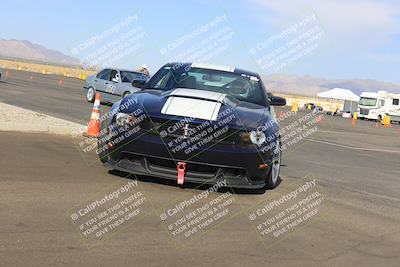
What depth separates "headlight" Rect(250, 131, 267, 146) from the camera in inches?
240

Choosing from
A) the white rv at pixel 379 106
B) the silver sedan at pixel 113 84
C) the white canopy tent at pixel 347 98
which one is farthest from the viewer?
the white canopy tent at pixel 347 98

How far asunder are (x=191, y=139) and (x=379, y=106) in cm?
4133

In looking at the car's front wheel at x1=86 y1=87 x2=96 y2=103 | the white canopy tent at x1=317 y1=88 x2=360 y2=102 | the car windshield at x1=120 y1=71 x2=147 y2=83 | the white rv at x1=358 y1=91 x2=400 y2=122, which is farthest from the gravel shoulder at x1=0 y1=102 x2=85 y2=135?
the white canopy tent at x1=317 y1=88 x2=360 y2=102

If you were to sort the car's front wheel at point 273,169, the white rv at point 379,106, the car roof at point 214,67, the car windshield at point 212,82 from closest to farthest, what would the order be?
the car's front wheel at point 273,169 < the car windshield at point 212,82 < the car roof at point 214,67 < the white rv at point 379,106

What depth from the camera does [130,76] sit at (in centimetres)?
2056

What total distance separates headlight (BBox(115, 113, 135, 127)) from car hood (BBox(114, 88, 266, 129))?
2.6 inches

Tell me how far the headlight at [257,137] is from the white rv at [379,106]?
125 feet

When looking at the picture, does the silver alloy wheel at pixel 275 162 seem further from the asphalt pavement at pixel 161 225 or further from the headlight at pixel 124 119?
the headlight at pixel 124 119

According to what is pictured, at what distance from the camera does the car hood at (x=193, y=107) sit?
20.0 feet

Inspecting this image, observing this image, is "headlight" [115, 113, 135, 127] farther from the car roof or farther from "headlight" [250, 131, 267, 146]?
the car roof

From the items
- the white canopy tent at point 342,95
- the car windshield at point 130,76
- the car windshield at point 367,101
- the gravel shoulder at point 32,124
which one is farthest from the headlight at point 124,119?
the white canopy tent at point 342,95

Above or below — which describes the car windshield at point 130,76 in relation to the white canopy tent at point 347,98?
above

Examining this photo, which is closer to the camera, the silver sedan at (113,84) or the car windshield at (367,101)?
the silver sedan at (113,84)

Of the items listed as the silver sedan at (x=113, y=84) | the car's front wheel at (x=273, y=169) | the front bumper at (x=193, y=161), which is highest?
the front bumper at (x=193, y=161)
